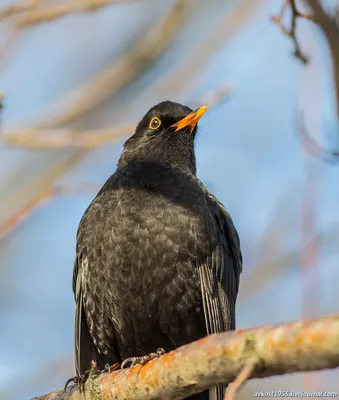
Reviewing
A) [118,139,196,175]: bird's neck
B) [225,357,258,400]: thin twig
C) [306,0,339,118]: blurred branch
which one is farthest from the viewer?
[118,139,196,175]: bird's neck

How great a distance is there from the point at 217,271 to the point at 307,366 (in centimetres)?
278

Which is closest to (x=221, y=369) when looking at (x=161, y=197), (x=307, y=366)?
(x=307, y=366)

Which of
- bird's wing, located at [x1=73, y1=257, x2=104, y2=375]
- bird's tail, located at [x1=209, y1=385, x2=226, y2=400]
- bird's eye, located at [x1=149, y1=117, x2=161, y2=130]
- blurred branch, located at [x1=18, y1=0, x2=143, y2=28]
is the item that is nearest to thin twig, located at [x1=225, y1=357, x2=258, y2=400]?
bird's tail, located at [x1=209, y1=385, x2=226, y2=400]

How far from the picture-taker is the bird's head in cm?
677

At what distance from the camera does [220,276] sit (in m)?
5.86

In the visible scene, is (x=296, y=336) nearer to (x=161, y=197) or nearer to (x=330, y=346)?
(x=330, y=346)

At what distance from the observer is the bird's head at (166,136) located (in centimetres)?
677

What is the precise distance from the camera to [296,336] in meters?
3.03

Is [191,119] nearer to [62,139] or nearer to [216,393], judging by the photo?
[62,139]

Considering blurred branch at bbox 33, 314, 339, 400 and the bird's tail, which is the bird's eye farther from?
blurred branch at bbox 33, 314, 339, 400

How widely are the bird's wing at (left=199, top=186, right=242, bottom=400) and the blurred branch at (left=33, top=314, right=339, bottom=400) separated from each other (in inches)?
57.4

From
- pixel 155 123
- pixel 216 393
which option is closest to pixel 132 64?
pixel 155 123

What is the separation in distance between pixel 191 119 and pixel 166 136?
0.32 m

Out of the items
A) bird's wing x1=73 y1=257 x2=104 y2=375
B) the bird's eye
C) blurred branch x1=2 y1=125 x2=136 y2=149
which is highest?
the bird's eye
